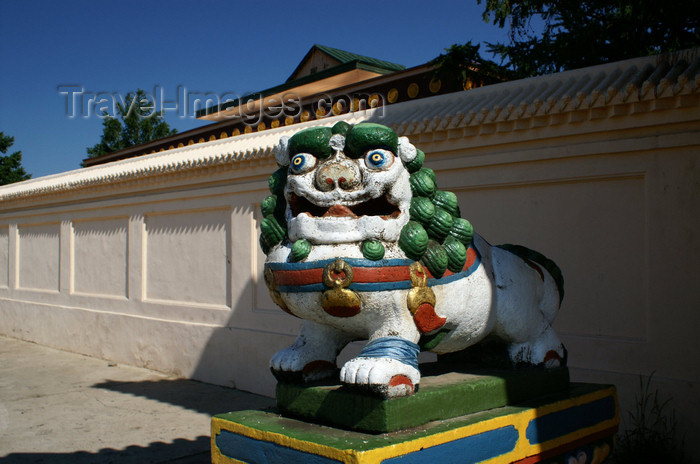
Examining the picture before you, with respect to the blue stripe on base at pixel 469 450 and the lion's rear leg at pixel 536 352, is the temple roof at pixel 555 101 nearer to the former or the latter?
the lion's rear leg at pixel 536 352

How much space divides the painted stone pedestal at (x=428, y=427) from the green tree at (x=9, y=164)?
1989cm

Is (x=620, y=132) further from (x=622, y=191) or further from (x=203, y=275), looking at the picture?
(x=203, y=275)

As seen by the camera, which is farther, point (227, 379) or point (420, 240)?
point (227, 379)

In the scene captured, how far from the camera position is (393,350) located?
2.46m

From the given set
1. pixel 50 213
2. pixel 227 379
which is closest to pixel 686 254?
pixel 227 379

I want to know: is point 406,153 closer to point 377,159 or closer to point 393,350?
point 377,159

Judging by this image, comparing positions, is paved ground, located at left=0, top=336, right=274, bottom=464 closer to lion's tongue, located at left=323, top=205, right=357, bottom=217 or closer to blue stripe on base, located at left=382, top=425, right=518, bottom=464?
blue stripe on base, located at left=382, top=425, right=518, bottom=464

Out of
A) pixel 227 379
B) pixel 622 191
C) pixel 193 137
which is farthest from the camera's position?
pixel 193 137

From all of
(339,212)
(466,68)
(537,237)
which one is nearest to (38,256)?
(466,68)

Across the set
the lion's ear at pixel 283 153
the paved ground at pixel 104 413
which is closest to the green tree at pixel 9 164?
the paved ground at pixel 104 413

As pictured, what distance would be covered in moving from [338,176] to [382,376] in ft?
2.60

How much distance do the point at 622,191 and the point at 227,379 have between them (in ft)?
15.0

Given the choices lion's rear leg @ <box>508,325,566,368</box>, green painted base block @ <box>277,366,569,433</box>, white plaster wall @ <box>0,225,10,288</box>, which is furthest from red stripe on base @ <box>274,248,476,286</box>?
white plaster wall @ <box>0,225,10,288</box>

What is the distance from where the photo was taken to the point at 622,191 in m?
4.59
